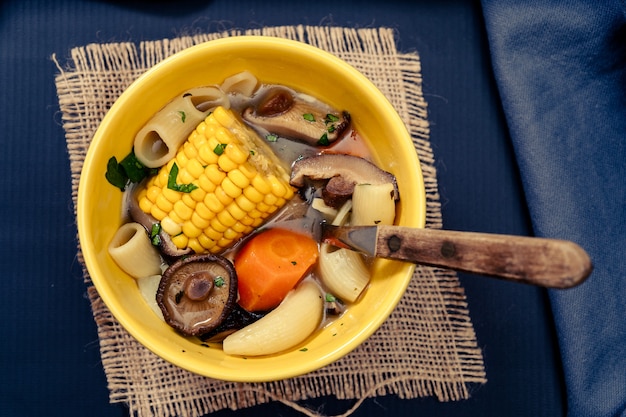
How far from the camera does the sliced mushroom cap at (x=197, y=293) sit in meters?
1.17

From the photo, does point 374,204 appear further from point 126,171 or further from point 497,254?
point 126,171

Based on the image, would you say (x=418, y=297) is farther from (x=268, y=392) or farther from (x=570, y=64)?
(x=570, y=64)

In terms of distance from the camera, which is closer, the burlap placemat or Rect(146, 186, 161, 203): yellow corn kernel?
Rect(146, 186, 161, 203): yellow corn kernel

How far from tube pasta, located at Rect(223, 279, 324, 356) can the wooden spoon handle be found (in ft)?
0.84

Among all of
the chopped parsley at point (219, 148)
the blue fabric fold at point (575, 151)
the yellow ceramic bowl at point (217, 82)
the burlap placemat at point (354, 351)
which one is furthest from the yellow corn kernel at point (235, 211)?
the blue fabric fold at point (575, 151)

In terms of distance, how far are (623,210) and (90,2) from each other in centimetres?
138

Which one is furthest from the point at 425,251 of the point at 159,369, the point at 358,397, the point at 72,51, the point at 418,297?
the point at 72,51

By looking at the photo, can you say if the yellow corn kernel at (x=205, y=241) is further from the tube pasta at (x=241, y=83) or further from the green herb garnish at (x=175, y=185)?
the tube pasta at (x=241, y=83)

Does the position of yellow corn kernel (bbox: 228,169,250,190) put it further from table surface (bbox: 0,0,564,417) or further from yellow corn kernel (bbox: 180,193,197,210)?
table surface (bbox: 0,0,564,417)

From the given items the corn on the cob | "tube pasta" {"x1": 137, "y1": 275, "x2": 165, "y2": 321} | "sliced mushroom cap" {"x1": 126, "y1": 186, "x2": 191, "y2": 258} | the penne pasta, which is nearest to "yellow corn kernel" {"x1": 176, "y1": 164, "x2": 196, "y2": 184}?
the corn on the cob

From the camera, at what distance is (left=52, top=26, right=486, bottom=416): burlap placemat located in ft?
4.53

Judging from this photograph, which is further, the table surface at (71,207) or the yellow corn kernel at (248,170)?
the table surface at (71,207)

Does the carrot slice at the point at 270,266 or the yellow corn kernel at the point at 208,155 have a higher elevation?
the yellow corn kernel at the point at 208,155

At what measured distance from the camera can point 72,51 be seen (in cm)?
142
